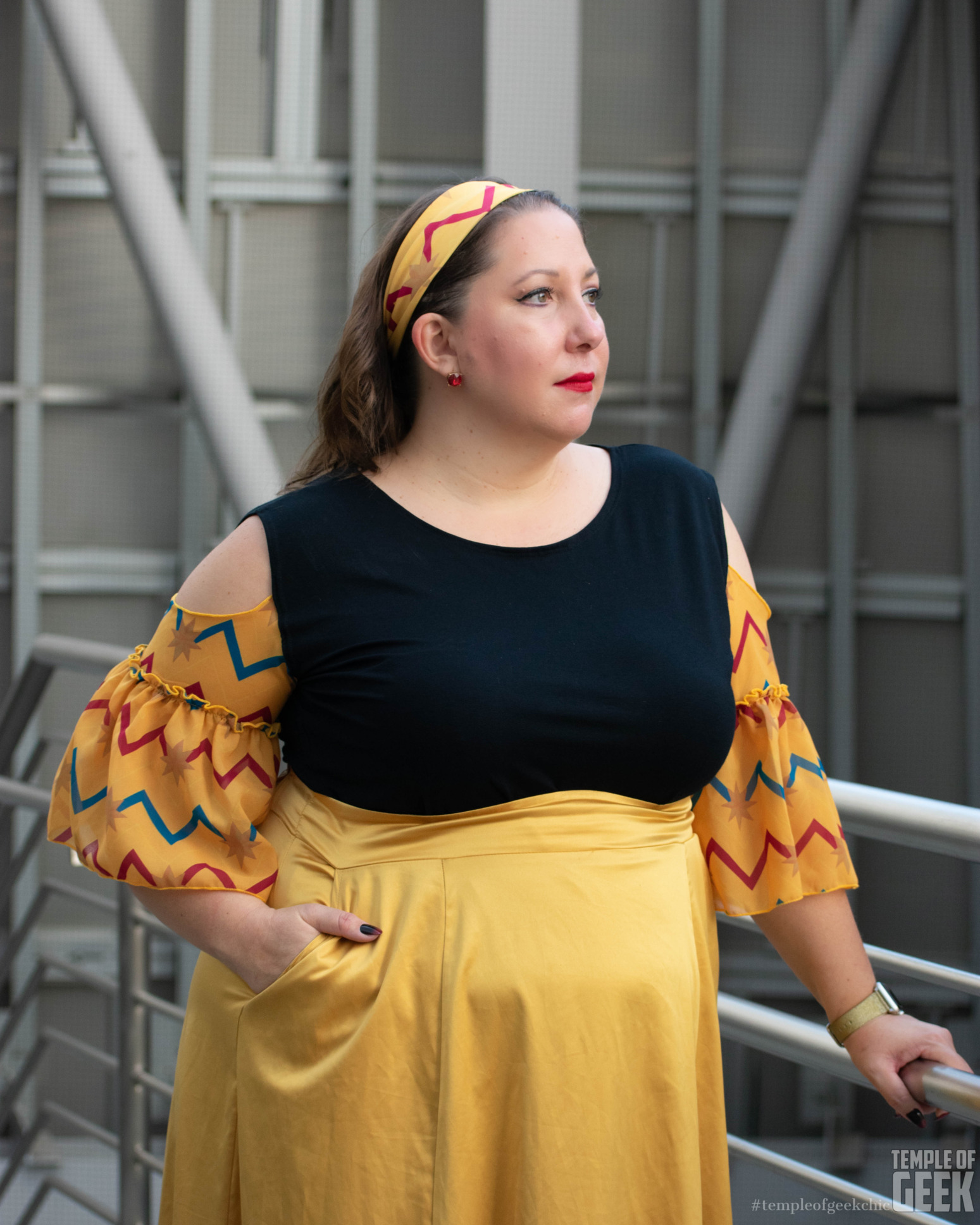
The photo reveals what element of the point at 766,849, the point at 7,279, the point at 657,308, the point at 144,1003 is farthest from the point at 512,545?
the point at 7,279

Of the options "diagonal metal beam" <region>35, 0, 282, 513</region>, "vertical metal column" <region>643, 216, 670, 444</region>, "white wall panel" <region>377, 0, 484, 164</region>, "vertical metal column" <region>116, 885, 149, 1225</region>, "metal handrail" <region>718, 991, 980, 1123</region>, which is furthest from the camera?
"vertical metal column" <region>643, 216, 670, 444</region>


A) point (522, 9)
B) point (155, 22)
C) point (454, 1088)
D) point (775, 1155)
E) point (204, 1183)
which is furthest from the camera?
point (155, 22)

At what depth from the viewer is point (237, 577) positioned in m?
0.85

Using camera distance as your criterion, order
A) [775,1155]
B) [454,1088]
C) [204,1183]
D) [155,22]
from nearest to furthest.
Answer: [454,1088], [204,1183], [775,1155], [155,22]

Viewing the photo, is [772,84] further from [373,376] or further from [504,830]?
[504,830]

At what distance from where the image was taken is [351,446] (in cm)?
94

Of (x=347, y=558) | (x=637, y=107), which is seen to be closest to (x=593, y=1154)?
(x=347, y=558)

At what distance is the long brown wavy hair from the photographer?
909 millimetres

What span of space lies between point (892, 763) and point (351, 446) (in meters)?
2.54

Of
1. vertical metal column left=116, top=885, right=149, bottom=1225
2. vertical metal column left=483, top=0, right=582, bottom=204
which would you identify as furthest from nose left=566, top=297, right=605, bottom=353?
vertical metal column left=483, top=0, right=582, bottom=204

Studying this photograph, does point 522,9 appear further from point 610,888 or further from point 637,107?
point 610,888

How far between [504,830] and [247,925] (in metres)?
Result: 0.22

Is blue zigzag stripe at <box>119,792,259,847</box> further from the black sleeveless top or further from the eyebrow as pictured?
the eyebrow

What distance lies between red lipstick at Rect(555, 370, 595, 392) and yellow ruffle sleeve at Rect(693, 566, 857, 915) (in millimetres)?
208
